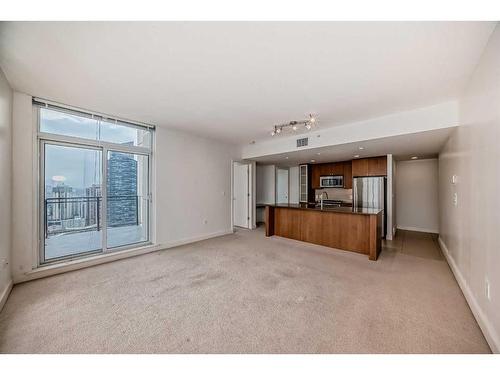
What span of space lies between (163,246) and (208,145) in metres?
2.65

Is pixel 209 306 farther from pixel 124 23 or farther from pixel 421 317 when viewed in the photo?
pixel 124 23

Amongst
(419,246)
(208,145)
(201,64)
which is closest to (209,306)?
(201,64)

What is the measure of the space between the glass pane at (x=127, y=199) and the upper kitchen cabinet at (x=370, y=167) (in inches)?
214

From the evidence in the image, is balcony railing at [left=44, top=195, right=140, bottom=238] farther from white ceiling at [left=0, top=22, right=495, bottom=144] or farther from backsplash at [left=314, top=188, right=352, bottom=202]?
backsplash at [left=314, top=188, right=352, bottom=202]

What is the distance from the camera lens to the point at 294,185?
26.6 ft

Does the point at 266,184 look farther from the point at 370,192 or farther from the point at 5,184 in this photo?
the point at 5,184

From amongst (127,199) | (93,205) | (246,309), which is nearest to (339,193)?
(246,309)

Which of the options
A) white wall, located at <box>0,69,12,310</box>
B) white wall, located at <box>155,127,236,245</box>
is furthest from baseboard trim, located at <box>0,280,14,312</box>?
white wall, located at <box>155,127,236,245</box>

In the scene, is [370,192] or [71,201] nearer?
[71,201]

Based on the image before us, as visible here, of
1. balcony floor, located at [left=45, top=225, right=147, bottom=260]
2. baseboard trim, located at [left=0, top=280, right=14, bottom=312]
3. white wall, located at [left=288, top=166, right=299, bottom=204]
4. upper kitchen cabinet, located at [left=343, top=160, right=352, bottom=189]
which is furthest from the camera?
white wall, located at [left=288, top=166, right=299, bottom=204]

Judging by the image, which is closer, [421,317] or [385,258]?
[421,317]

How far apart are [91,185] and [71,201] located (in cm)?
38

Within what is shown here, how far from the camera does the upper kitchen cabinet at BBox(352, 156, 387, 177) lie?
17.4ft
